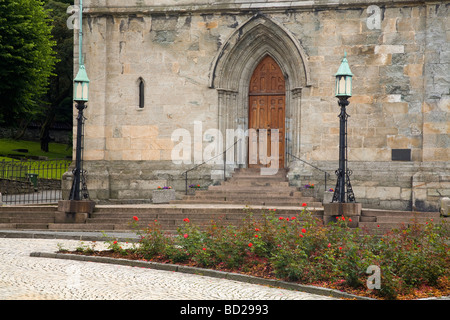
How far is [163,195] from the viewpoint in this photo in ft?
69.5

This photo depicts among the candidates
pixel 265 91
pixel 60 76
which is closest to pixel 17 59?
pixel 265 91

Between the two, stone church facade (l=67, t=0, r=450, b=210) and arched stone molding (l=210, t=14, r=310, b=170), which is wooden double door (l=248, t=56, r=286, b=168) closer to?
stone church facade (l=67, t=0, r=450, b=210)

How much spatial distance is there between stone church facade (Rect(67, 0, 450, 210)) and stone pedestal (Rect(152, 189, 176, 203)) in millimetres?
1201

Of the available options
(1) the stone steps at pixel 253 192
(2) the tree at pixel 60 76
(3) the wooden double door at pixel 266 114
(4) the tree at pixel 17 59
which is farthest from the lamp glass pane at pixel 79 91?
(2) the tree at pixel 60 76

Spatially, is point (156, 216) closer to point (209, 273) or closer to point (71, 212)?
point (71, 212)

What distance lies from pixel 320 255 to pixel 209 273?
1934 mm

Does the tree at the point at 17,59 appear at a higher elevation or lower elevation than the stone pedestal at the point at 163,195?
higher

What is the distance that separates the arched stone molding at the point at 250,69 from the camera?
21.9 meters

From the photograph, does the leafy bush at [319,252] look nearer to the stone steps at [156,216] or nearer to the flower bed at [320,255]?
the flower bed at [320,255]

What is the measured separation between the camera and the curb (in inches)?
380

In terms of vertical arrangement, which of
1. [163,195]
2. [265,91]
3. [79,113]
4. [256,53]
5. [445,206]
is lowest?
[445,206]

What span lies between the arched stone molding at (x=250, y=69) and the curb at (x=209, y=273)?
1039cm

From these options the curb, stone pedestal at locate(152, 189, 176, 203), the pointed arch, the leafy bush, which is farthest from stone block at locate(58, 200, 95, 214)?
the pointed arch
